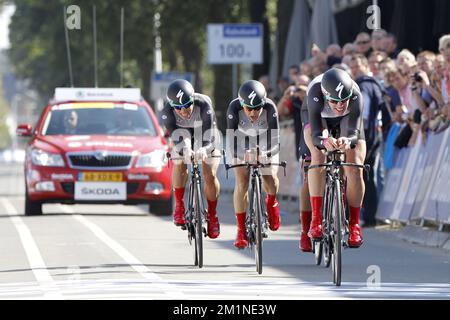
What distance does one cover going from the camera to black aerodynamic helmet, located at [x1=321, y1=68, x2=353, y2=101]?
12.7 m

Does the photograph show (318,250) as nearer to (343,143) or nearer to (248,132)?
(248,132)

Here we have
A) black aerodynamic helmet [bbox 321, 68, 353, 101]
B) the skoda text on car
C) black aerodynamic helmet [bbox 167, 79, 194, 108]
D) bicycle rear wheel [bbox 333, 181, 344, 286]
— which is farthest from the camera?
the skoda text on car

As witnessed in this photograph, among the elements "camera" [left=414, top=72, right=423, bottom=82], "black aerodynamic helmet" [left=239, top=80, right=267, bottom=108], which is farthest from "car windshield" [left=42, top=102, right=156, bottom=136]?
"black aerodynamic helmet" [left=239, top=80, right=267, bottom=108]

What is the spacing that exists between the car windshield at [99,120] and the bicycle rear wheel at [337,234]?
34.8 feet

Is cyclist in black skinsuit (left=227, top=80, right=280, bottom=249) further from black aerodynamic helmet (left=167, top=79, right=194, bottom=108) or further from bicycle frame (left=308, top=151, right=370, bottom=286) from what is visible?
bicycle frame (left=308, top=151, right=370, bottom=286)

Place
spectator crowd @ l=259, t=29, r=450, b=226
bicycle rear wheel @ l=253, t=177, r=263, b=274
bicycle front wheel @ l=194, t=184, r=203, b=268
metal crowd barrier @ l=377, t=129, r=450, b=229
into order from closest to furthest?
bicycle rear wheel @ l=253, t=177, r=263, b=274
bicycle front wheel @ l=194, t=184, r=203, b=268
metal crowd barrier @ l=377, t=129, r=450, b=229
spectator crowd @ l=259, t=29, r=450, b=226

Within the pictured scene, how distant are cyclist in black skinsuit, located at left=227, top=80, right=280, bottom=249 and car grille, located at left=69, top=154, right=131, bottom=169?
813 centimetres

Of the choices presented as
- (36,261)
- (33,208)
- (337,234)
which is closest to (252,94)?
(337,234)

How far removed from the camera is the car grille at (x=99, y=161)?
22344 millimetres

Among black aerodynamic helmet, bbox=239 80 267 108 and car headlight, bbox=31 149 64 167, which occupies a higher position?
black aerodynamic helmet, bbox=239 80 267 108

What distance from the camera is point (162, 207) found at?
23203 millimetres

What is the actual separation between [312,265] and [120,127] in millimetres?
9321

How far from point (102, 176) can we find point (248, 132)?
27.9 feet
